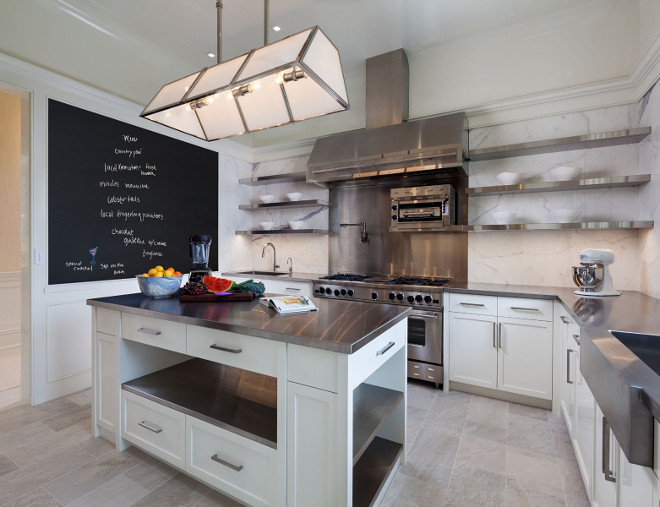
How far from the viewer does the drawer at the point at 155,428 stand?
1779mm

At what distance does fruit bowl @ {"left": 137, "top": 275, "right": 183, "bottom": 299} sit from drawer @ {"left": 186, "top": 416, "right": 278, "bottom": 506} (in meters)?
0.83

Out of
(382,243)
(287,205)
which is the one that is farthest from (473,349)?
(287,205)

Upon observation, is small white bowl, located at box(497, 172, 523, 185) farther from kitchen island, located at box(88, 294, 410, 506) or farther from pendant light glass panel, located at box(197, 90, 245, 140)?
pendant light glass panel, located at box(197, 90, 245, 140)

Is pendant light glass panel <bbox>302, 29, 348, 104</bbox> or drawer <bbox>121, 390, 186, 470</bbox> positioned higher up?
pendant light glass panel <bbox>302, 29, 348, 104</bbox>

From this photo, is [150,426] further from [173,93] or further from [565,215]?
[565,215]

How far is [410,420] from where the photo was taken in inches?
99.3

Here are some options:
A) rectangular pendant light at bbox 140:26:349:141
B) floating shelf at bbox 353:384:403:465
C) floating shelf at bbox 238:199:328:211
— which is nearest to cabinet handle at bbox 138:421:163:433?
floating shelf at bbox 353:384:403:465

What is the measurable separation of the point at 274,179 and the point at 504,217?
112 inches

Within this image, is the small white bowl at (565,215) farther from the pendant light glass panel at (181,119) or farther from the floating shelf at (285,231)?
the pendant light glass panel at (181,119)

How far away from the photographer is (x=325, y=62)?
1.76 m

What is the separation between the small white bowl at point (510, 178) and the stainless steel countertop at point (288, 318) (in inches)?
77.1

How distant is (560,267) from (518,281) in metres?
0.37

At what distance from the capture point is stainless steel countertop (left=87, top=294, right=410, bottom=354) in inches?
52.6

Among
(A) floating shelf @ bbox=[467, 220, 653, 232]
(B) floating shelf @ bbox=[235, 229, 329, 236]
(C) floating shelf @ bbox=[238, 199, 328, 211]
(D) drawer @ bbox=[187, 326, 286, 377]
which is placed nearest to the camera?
(D) drawer @ bbox=[187, 326, 286, 377]
